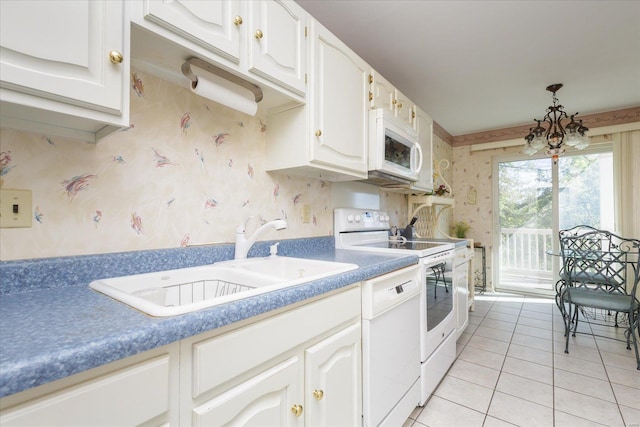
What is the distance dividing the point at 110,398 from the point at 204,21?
1.03m

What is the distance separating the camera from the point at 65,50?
67 centimetres

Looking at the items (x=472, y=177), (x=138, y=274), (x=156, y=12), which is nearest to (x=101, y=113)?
(x=156, y=12)

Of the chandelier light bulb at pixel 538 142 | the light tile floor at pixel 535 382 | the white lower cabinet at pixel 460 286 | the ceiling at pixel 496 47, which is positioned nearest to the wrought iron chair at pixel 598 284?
the light tile floor at pixel 535 382

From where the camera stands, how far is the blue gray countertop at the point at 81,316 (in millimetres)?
449

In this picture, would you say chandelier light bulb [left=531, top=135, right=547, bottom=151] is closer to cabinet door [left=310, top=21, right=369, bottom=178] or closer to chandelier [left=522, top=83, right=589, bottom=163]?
chandelier [left=522, top=83, right=589, bottom=163]

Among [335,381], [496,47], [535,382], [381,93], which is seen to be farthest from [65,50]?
[535,382]

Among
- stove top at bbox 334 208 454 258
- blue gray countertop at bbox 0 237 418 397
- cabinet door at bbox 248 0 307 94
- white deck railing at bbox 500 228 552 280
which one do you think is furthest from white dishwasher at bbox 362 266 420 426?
white deck railing at bbox 500 228 552 280

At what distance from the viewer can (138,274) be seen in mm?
1033

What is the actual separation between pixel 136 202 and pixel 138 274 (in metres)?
0.26

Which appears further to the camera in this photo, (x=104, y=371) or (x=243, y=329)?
(x=243, y=329)

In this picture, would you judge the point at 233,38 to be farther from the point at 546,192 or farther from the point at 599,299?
the point at 546,192

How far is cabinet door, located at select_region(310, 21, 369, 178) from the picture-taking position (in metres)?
1.44

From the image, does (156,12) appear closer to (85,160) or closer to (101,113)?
(101,113)

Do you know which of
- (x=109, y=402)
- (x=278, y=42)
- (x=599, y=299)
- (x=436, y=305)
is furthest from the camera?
(x=599, y=299)
